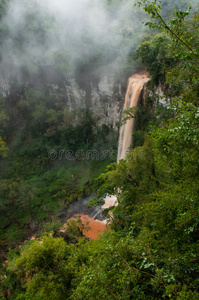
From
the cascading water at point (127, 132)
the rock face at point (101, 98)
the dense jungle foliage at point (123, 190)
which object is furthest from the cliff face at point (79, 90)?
the cascading water at point (127, 132)

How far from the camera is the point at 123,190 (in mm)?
6996

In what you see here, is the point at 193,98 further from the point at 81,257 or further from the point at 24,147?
the point at 24,147

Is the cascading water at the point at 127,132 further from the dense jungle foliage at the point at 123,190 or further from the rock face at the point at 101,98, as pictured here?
the rock face at the point at 101,98

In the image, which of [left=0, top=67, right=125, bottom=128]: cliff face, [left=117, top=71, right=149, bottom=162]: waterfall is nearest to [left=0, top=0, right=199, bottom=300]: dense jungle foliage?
[left=117, top=71, right=149, bottom=162]: waterfall

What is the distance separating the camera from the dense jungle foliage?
251 centimetres

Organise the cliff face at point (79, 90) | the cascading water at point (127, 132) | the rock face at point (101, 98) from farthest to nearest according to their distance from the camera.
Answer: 1. the cliff face at point (79, 90)
2. the rock face at point (101, 98)
3. the cascading water at point (127, 132)

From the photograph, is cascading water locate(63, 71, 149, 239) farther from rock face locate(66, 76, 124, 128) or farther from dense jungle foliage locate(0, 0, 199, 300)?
rock face locate(66, 76, 124, 128)

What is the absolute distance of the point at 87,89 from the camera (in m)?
17.3

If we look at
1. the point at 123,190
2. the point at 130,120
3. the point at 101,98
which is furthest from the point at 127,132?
the point at 123,190

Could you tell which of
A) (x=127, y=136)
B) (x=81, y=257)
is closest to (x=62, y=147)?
(x=127, y=136)

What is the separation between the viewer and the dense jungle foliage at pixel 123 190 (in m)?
2.51

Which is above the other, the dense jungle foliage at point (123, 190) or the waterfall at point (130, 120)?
the waterfall at point (130, 120)

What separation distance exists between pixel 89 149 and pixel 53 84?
6.49 metres

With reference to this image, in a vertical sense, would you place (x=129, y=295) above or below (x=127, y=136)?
below
